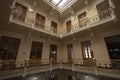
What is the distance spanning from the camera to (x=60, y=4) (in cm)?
1002

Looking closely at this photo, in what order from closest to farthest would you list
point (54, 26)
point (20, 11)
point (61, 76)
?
point (20, 11) < point (61, 76) < point (54, 26)

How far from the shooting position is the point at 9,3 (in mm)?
2768

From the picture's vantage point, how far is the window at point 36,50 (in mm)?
7405

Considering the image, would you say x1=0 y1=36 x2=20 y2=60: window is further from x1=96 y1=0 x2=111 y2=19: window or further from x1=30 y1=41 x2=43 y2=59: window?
x1=96 y1=0 x2=111 y2=19: window

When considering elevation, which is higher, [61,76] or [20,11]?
[20,11]

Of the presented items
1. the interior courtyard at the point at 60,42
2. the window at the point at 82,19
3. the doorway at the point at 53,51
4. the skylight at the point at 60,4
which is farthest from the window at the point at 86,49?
the skylight at the point at 60,4

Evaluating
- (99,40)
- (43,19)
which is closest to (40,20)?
(43,19)

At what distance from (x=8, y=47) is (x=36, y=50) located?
8.44ft

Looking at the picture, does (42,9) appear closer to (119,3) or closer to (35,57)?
(35,57)

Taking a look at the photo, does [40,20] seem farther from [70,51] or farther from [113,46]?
[113,46]

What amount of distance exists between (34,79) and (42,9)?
800 centimetres

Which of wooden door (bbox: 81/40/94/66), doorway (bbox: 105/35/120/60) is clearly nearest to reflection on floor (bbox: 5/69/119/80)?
wooden door (bbox: 81/40/94/66)

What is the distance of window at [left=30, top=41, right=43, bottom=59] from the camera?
292 inches

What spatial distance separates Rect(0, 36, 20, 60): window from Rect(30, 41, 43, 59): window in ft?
4.95
